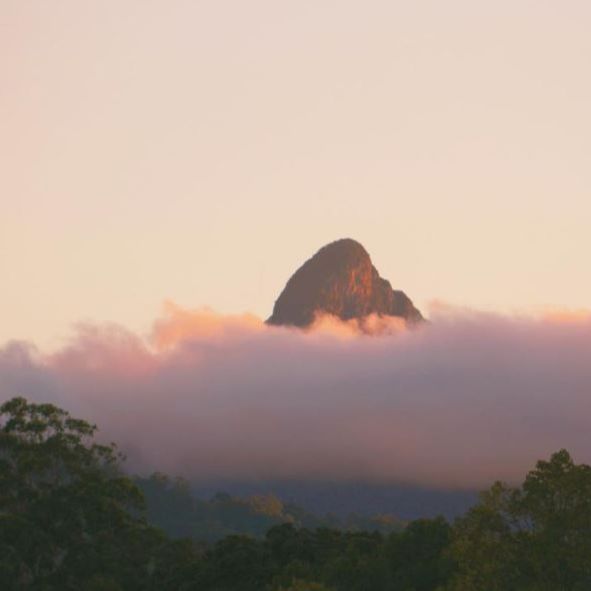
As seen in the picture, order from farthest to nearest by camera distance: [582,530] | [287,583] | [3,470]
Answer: [3,470], [287,583], [582,530]

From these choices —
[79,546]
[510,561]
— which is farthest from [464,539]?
[79,546]

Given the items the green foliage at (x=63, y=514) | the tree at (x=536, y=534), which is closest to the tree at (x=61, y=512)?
the green foliage at (x=63, y=514)

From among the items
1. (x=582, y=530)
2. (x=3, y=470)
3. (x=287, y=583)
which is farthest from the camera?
(x=3, y=470)

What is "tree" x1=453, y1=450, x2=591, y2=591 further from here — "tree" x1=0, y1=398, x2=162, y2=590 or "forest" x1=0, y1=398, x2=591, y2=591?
"tree" x1=0, y1=398, x2=162, y2=590

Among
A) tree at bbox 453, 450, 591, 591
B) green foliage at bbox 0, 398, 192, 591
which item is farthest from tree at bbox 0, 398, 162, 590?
tree at bbox 453, 450, 591, 591

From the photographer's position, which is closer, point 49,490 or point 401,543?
point 401,543

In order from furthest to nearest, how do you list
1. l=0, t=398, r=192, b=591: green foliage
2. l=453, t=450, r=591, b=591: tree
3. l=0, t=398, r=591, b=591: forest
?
l=0, t=398, r=192, b=591: green foliage → l=0, t=398, r=591, b=591: forest → l=453, t=450, r=591, b=591: tree

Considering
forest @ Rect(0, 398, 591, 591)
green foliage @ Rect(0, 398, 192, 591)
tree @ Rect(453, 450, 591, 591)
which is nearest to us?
tree @ Rect(453, 450, 591, 591)

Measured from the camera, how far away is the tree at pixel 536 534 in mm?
105938

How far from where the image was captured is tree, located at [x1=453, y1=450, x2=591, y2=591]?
10594 centimetres

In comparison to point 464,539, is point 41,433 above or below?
above

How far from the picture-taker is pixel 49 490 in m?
176

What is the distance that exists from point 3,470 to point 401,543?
146 feet

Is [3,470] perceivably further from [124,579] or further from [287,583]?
[287,583]
